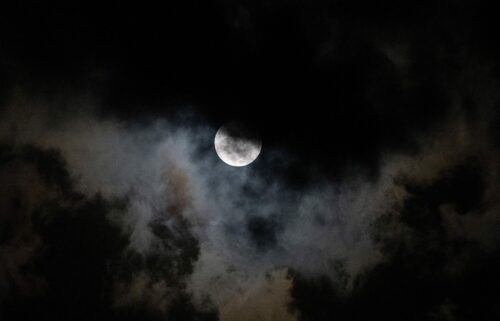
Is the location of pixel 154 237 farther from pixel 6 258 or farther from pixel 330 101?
pixel 330 101

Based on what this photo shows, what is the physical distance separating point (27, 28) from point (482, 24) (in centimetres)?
1332

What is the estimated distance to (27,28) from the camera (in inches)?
387

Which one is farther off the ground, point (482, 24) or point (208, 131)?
point (482, 24)

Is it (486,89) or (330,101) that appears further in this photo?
(330,101)

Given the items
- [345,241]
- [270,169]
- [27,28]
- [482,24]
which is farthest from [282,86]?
[27,28]

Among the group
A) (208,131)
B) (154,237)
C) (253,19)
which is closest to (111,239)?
(154,237)

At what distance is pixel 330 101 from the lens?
10.7 metres

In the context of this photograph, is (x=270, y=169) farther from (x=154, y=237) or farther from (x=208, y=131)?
(x=154, y=237)

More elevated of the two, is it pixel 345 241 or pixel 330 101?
pixel 330 101

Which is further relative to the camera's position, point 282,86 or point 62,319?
point 282,86

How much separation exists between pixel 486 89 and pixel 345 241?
20.1ft

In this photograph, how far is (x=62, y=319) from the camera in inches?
386

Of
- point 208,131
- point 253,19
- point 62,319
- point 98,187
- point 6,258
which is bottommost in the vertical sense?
point 62,319

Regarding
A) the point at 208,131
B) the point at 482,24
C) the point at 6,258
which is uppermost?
the point at 482,24
